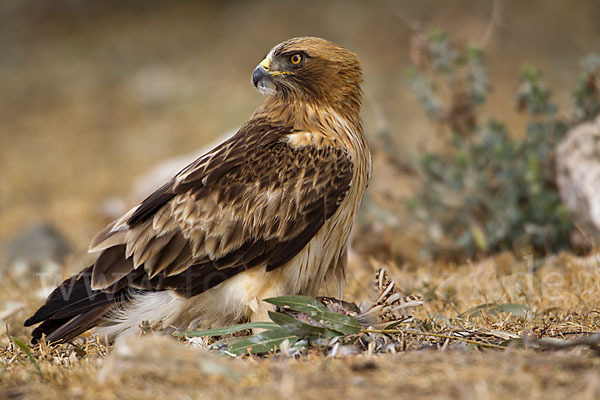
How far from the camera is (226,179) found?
3.63m

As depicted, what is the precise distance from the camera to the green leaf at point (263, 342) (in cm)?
299

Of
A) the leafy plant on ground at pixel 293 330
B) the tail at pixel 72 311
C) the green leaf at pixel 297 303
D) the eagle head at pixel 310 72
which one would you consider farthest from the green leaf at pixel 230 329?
the eagle head at pixel 310 72

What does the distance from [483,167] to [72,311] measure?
149 inches

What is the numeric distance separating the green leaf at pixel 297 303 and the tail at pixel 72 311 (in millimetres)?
851

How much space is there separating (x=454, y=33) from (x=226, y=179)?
24.4 ft

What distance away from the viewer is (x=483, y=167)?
239 inches

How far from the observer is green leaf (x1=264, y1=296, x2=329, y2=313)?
10.6 ft

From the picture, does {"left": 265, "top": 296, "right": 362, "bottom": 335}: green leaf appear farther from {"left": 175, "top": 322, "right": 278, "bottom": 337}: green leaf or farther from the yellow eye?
the yellow eye

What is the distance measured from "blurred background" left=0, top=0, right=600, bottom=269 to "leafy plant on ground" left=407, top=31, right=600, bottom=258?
0.86 meters

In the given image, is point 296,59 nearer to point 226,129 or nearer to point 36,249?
point 36,249

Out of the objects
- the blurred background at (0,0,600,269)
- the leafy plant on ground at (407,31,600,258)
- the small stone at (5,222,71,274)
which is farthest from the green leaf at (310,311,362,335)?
the blurred background at (0,0,600,269)

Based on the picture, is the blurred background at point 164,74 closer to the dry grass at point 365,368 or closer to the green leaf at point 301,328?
the dry grass at point 365,368

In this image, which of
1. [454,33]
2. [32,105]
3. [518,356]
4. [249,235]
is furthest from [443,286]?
[32,105]

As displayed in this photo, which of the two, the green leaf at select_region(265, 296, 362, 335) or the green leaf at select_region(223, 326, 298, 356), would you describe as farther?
the green leaf at select_region(265, 296, 362, 335)
